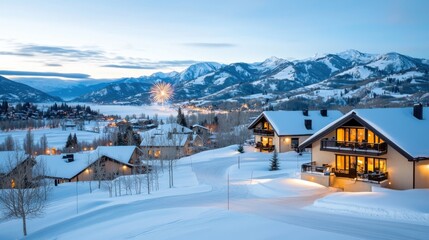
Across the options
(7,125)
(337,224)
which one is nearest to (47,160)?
(337,224)

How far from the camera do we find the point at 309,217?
18625mm

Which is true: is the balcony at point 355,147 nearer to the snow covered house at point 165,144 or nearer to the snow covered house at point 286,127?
the snow covered house at point 286,127

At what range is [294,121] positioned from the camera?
51.7 metres

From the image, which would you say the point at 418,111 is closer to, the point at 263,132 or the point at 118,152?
the point at 263,132

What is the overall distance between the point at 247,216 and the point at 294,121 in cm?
3536

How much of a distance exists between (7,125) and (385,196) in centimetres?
17441

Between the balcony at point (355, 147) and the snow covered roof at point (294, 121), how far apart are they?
750 inches

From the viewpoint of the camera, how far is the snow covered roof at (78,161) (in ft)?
166

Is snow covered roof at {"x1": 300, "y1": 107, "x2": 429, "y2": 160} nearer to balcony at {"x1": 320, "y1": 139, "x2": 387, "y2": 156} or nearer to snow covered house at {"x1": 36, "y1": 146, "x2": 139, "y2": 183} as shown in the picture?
balcony at {"x1": 320, "y1": 139, "x2": 387, "y2": 156}

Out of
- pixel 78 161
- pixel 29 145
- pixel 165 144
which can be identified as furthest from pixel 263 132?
pixel 29 145

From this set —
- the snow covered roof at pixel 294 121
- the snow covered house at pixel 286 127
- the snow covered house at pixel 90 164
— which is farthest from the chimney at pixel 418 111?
the snow covered house at pixel 90 164

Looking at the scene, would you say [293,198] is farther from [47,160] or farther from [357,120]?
[47,160]

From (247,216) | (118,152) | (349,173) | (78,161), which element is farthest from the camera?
(118,152)

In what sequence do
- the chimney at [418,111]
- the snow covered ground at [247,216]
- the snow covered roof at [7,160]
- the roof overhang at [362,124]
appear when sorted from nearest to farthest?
the snow covered ground at [247,216] < the roof overhang at [362,124] < the chimney at [418,111] < the snow covered roof at [7,160]
